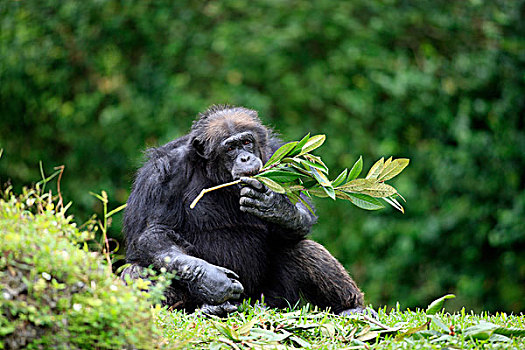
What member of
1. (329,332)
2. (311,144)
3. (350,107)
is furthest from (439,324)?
(350,107)

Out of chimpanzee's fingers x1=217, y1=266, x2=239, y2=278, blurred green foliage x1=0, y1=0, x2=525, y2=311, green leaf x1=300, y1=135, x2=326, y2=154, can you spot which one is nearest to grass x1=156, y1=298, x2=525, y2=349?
chimpanzee's fingers x1=217, y1=266, x2=239, y2=278

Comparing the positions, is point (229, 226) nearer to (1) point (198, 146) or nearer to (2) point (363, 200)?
(1) point (198, 146)

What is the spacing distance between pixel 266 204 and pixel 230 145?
569 mm

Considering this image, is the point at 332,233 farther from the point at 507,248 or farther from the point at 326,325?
the point at 326,325

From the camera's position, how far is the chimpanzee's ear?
16.8 feet

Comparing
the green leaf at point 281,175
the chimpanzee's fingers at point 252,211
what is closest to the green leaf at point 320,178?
the green leaf at point 281,175

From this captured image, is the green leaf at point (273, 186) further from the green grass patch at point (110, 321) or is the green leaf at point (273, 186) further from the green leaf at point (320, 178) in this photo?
the green grass patch at point (110, 321)

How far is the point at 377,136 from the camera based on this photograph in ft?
33.6

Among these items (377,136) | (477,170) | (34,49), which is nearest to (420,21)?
(377,136)

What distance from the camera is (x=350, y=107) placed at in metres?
10.2

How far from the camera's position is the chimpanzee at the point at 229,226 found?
4766mm

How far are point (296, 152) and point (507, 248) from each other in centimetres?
587

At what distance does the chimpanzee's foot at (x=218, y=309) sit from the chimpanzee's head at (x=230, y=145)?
932 mm

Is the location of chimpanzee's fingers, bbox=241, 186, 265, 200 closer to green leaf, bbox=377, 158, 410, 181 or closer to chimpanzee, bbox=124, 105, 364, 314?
chimpanzee, bbox=124, 105, 364, 314
